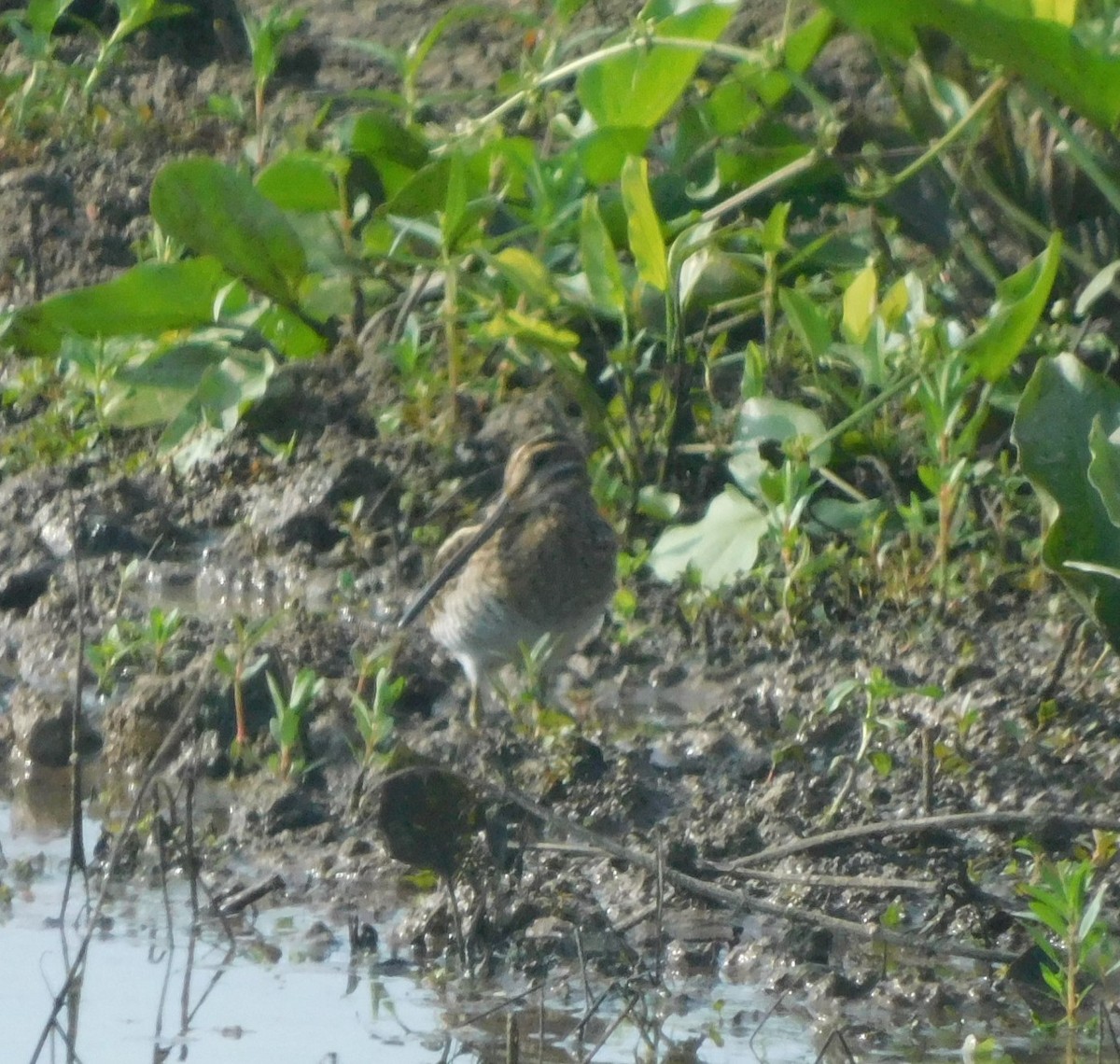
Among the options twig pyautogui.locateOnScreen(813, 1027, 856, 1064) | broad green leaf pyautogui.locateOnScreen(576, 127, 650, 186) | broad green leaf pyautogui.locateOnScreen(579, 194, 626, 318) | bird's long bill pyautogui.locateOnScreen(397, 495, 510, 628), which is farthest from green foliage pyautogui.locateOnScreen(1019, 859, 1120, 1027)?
broad green leaf pyautogui.locateOnScreen(576, 127, 650, 186)

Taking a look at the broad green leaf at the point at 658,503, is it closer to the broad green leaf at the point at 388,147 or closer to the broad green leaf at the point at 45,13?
the broad green leaf at the point at 388,147

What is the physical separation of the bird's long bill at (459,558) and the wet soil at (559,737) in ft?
0.39

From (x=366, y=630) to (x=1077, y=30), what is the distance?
201 cm

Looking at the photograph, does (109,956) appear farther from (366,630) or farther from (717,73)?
(717,73)

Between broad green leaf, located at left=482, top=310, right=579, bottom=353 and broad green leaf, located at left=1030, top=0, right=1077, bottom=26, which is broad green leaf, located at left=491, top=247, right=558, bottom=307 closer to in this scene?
broad green leaf, located at left=482, top=310, right=579, bottom=353

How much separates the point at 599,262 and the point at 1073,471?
4.94 ft

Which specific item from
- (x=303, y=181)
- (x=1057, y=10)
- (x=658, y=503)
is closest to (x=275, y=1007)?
(x=658, y=503)

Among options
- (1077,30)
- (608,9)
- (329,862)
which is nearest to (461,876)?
(329,862)

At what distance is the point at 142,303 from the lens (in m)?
5.70

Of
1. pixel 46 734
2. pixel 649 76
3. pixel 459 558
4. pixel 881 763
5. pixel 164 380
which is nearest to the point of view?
pixel 881 763

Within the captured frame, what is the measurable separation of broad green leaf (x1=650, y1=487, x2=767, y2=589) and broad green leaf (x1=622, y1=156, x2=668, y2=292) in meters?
0.55

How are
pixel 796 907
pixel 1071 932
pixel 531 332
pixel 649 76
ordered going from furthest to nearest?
pixel 649 76, pixel 531 332, pixel 796 907, pixel 1071 932

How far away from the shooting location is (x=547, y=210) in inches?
212

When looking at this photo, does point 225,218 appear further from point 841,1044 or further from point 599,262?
point 841,1044
